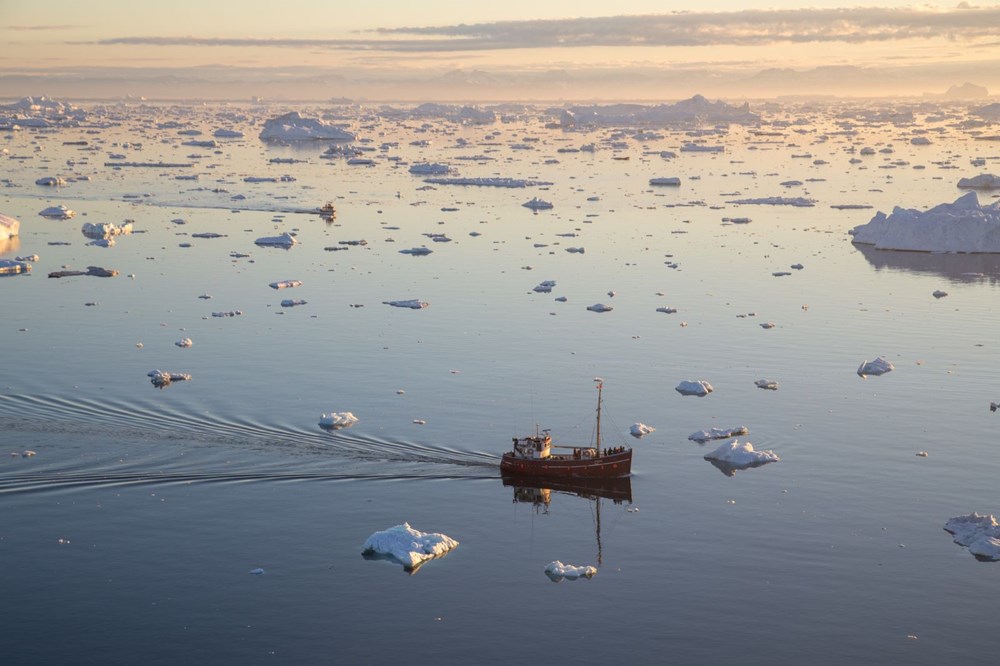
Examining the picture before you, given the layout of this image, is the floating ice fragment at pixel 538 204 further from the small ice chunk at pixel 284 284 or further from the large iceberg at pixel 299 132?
the large iceberg at pixel 299 132

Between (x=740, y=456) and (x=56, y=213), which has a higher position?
(x=56, y=213)

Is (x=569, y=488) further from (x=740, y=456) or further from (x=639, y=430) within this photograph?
(x=740, y=456)

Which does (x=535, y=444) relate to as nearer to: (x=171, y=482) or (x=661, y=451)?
(x=661, y=451)

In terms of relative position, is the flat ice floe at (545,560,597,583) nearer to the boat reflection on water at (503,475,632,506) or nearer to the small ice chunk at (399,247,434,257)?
the boat reflection on water at (503,475,632,506)

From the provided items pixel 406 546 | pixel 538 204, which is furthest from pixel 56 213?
Result: pixel 406 546

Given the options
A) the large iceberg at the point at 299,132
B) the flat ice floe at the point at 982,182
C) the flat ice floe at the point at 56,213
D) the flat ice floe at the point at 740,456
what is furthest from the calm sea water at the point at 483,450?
the large iceberg at the point at 299,132

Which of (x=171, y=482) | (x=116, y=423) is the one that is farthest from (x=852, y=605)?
(x=116, y=423)
